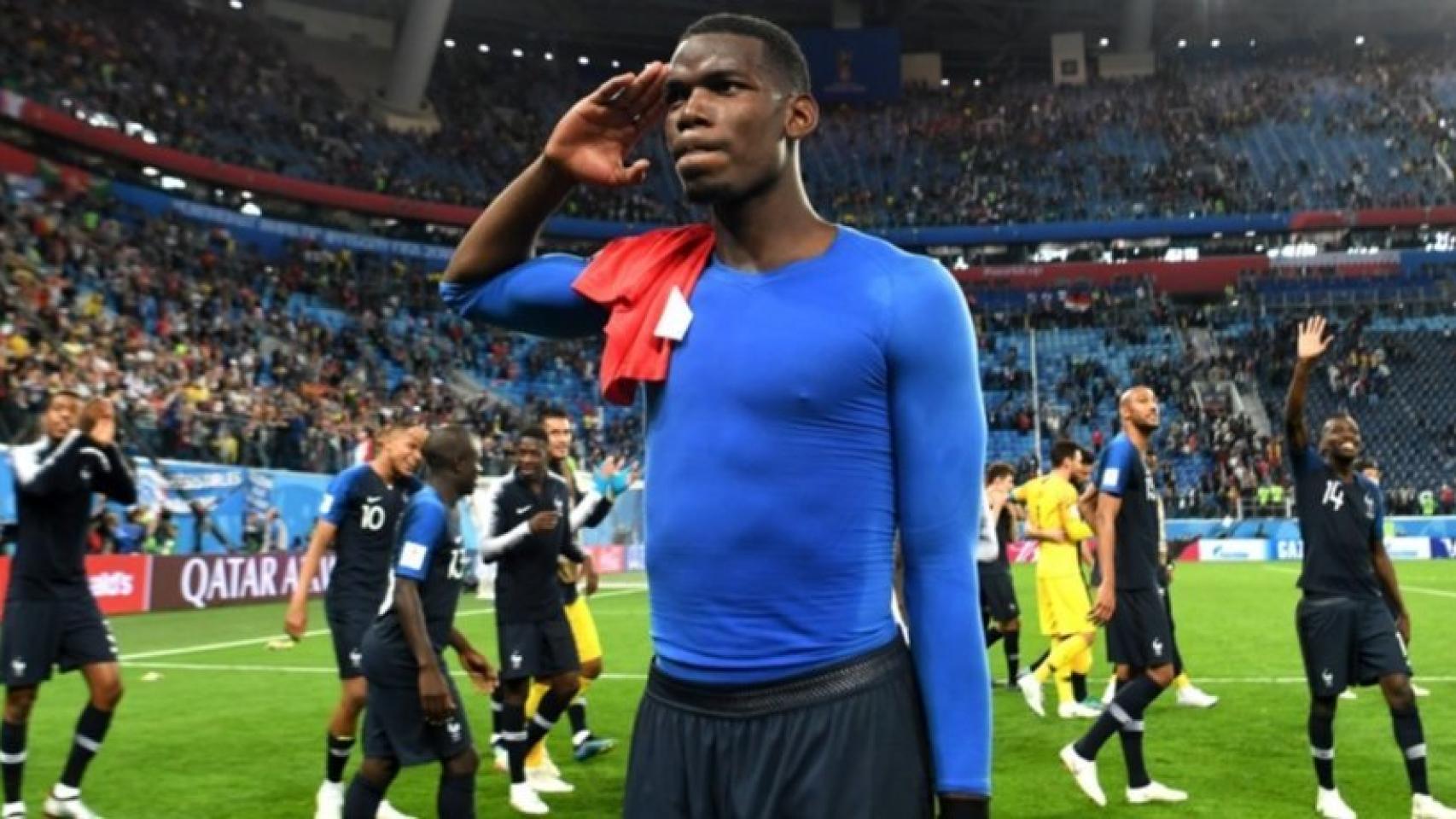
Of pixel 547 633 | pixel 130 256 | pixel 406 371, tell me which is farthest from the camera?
pixel 406 371

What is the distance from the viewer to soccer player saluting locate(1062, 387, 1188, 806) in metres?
7.90

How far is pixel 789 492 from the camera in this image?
200 centimetres

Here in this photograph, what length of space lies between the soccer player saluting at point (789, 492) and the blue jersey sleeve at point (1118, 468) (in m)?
6.67

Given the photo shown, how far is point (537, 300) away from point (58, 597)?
6.32 meters

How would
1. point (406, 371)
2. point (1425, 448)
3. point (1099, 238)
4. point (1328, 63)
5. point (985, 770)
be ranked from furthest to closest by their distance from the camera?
point (1328, 63)
point (1099, 238)
point (1425, 448)
point (406, 371)
point (985, 770)

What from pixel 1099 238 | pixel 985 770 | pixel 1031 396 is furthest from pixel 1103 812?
pixel 1099 238

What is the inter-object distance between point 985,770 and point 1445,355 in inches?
2028

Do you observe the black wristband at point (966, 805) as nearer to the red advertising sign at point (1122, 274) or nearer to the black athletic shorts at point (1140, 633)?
the black athletic shorts at point (1140, 633)

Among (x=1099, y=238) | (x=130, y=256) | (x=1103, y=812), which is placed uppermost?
(x=1099, y=238)

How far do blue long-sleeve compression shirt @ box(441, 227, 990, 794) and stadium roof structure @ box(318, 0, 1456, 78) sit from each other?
59.0 m

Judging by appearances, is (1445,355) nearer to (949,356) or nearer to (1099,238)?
(1099,238)

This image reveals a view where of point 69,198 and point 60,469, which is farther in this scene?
A: point 69,198

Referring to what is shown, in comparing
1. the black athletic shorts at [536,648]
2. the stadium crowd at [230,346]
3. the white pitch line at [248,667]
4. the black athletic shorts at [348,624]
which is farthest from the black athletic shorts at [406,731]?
the stadium crowd at [230,346]

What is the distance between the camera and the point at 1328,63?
2510 inches
